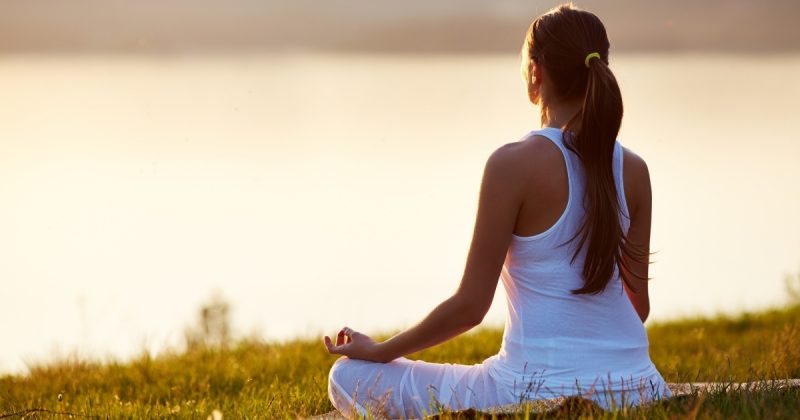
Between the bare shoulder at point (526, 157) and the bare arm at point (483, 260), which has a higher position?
the bare shoulder at point (526, 157)

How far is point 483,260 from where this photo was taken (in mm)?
3859

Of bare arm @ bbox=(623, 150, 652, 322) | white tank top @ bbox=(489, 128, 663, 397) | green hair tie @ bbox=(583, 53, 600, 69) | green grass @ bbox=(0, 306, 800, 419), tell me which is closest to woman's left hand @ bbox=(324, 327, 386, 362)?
green grass @ bbox=(0, 306, 800, 419)

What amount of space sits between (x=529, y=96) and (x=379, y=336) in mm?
4959

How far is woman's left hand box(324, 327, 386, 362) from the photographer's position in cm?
419

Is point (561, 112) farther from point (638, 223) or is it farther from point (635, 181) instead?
point (638, 223)

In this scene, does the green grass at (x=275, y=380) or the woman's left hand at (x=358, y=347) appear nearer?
the green grass at (x=275, y=380)

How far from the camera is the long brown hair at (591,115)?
12.6 ft

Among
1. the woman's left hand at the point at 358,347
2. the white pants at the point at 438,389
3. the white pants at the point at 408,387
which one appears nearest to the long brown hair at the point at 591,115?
the white pants at the point at 438,389

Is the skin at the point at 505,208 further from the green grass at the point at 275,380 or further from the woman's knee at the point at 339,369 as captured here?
the green grass at the point at 275,380

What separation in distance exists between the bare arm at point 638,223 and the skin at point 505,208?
0.04 ft

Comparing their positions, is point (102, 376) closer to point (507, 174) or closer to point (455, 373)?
point (455, 373)

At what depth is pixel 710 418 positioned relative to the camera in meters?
3.49

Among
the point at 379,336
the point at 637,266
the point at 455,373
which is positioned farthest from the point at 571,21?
the point at 379,336

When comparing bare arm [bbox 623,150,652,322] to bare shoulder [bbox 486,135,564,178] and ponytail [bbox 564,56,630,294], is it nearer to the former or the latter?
ponytail [bbox 564,56,630,294]
